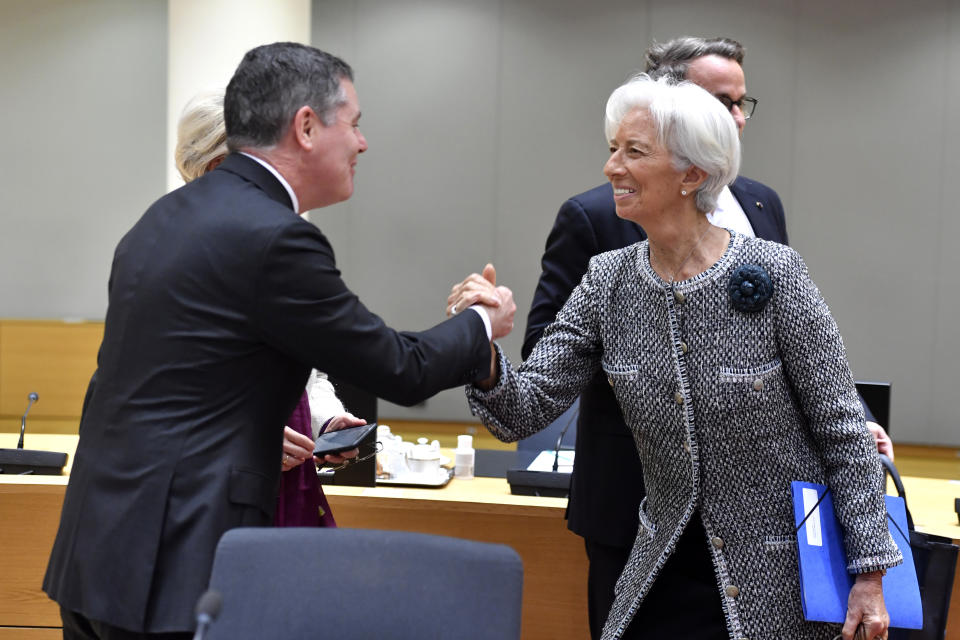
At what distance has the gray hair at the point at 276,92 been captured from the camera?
1.67m

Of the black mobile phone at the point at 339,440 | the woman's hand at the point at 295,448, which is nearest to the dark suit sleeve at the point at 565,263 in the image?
the black mobile phone at the point at 339,440

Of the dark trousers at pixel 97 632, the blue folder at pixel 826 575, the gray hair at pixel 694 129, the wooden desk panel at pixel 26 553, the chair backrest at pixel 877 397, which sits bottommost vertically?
the wooden desk panel at pixel 26 553

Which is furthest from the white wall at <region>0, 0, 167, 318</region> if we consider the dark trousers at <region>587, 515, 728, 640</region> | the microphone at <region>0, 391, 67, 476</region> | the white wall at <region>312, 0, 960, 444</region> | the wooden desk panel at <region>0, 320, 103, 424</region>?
the dark trousers at <region>587, 515, 728, 640</region>

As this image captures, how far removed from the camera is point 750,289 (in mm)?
1738

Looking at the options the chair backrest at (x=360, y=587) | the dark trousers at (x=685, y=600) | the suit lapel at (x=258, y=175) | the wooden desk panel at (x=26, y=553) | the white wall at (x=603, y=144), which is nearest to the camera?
the chair backrest at (x=360, y=587)

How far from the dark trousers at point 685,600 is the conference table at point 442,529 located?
3.59 ft

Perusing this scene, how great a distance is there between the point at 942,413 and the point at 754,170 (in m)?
2.06

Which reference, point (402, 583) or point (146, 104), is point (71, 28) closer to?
point (146, 104)

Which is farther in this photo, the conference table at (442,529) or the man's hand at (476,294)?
the conference table at (442,529)

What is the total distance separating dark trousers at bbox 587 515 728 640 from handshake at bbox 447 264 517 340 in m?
0.50

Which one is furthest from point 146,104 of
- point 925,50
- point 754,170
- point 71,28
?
point 925,50

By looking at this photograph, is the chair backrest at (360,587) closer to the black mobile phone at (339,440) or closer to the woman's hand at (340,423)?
the black mobile phone at (339,440)

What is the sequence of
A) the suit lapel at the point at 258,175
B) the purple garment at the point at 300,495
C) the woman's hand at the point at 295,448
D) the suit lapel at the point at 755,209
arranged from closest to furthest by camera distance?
the suit lapel at the point at 258,175, the woman's hand at the point at 295,448, the purple garment at the point at 300,495, the suit lapel at the point at 755,209

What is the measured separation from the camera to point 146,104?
7172 mm
